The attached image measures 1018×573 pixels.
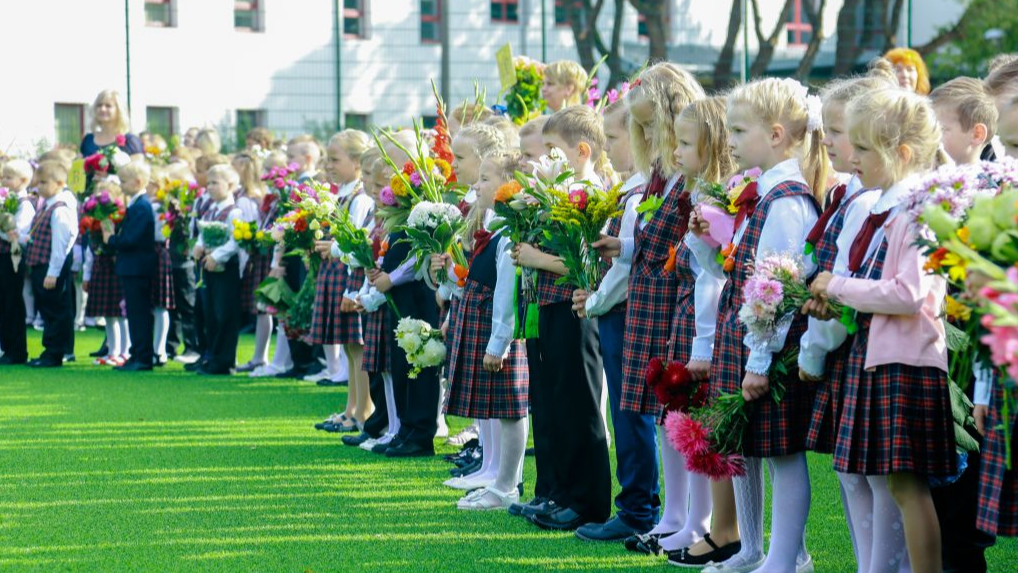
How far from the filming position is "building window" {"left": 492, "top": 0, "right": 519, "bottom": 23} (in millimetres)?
16578

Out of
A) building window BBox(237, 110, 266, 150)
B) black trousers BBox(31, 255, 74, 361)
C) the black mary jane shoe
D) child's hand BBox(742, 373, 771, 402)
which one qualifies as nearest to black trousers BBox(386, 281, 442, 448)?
the black mary jane shoe

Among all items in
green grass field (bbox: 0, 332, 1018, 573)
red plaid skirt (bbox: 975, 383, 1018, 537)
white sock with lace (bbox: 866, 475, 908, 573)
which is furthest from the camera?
green grass field (bbox: 0, 332, 1018, 573)

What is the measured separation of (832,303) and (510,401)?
234cm

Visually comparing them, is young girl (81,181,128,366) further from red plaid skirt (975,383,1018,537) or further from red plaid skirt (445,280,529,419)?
red plaid skirt (975,383,1018,537)

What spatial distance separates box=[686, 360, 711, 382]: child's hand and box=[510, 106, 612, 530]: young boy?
0.86 metres

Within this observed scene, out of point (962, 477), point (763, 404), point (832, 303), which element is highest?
point (832, 303)

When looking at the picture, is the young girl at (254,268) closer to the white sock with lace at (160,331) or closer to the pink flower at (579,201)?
the white sock with lace at (160,331)

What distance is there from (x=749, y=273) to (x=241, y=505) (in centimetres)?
286

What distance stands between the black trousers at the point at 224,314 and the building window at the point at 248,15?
10824mm

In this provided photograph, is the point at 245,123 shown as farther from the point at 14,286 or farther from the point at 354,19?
the point at 14,286

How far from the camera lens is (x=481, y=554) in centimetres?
513

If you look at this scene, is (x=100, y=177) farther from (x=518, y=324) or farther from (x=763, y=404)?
(x=763, y=404)

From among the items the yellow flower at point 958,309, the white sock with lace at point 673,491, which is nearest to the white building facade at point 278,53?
the white sock with lace at point 673,491

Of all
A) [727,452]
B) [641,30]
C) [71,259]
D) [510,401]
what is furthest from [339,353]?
[641,30]
